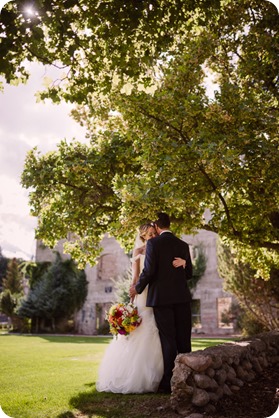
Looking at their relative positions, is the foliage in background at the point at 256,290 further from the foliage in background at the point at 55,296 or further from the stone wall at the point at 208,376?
the foliage in background at the point at 55,296

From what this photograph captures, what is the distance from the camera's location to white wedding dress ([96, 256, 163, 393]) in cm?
523

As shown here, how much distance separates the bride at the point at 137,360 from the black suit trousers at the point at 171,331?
0.67 feet

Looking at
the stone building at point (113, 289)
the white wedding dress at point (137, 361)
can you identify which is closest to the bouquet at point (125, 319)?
the white wedding dress at point (137, 361)

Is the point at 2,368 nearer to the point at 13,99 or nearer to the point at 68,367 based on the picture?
the point at 68,367

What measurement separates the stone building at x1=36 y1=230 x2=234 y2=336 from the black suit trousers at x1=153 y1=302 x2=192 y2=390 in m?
19.4

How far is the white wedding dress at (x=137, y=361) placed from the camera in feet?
17.1

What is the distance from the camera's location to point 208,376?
4637mm

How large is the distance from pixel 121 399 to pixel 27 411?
1.17 metres

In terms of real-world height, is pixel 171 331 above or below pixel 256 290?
below

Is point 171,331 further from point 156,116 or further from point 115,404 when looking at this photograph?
point 156,116

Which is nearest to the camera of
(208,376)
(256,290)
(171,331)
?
(208,376)

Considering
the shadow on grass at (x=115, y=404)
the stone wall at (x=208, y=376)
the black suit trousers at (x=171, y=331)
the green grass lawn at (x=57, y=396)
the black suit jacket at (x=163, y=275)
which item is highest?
the black suit jacket at (x=163, y=275)

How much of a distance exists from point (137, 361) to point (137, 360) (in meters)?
0.01

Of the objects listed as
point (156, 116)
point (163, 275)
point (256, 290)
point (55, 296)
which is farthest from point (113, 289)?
point (163, 275)
